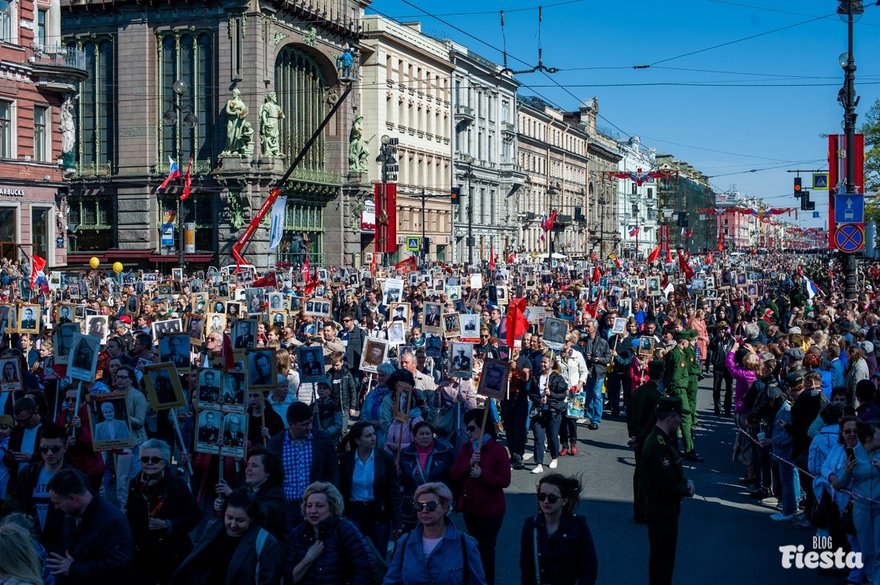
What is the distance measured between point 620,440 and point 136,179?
127ft

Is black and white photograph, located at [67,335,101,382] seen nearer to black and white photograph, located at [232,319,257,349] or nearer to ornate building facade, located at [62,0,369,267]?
black and white photograph, located at [232,319,257,349]

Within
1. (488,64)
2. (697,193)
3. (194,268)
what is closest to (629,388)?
(194,268)

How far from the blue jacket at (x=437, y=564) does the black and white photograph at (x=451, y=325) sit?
1261 centimetres

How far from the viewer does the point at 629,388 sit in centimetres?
1761

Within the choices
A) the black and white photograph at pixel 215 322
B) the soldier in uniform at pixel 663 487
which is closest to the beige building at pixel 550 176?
the black and white photograph at pixel 215 322

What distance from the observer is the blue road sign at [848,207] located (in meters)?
20.5

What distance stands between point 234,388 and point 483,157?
7477cm

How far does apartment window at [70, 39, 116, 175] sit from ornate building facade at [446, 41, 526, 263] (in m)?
26.2

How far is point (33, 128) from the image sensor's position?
3528 cm

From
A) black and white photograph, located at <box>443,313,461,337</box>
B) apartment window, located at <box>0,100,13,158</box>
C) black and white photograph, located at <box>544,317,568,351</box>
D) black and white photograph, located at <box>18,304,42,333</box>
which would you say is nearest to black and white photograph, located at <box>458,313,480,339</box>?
black and white photograph, located at <box>443,313,461,337</box>

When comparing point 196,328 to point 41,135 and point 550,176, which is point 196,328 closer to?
point 41,135

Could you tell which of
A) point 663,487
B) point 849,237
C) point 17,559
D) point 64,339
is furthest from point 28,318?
point 849,237

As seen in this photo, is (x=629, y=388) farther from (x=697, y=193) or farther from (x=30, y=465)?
(x=697, y=193)

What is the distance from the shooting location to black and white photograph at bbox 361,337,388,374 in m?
14.7
